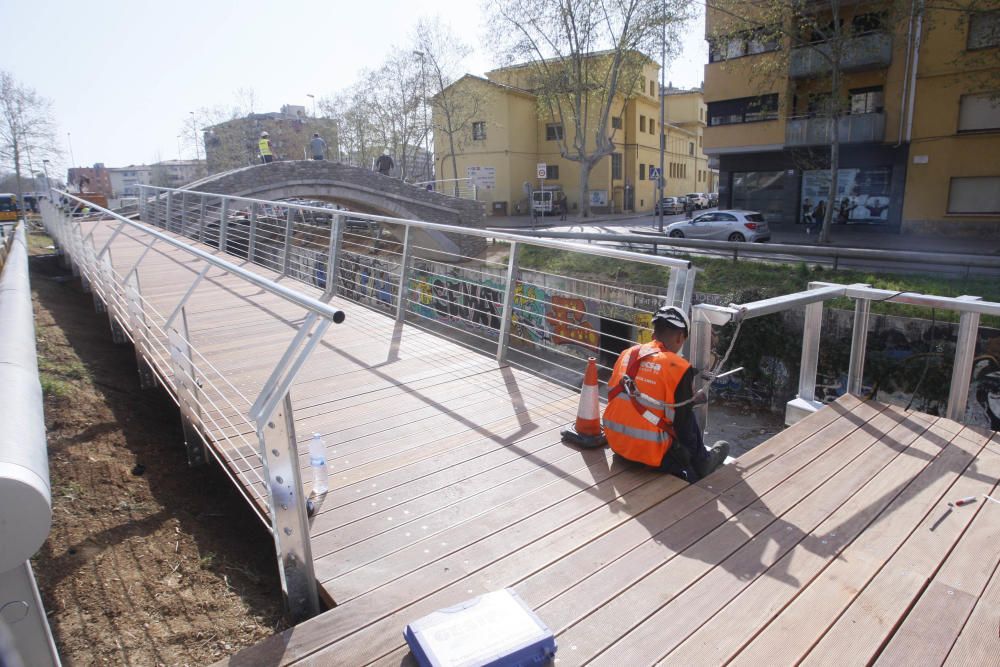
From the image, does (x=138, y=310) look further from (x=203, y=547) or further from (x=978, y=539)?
(x=978, y=539)

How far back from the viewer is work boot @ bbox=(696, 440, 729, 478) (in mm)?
3219

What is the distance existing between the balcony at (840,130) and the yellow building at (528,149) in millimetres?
14588

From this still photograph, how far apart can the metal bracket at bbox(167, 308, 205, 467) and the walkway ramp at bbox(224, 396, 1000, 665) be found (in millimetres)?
1597

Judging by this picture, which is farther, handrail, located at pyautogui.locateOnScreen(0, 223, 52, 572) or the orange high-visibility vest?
the orange high-visibility vest

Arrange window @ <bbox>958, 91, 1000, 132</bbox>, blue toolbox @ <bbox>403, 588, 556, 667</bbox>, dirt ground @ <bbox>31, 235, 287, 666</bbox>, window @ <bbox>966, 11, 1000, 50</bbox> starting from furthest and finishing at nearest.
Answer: window @ <bbox>958, 91, 1000, 132</bbox>
window @ <bbox>966, 11, 1000, 50</bbox>
dirt ground @ <bbox>31, 235, 287, 666</bbox>
blue toolbox @ <bbox>403, 588, 556, 667</bbox>

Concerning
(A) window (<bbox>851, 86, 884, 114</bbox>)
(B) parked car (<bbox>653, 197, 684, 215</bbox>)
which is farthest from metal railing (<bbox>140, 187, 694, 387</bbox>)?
(B) parked car (<bbox>653, 197, 684, 215</bbox>)

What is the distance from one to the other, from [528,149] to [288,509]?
43.9m

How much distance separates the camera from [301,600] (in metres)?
2.46

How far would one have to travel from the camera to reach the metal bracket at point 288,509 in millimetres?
2305

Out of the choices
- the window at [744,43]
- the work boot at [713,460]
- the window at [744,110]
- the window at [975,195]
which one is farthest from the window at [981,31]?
the work boot at [713,460]

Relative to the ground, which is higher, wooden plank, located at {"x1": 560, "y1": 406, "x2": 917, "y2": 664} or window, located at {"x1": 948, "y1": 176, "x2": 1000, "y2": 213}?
window, located at {"x1": 948, "y1": 176, "x2": 1000, "y2": 213}

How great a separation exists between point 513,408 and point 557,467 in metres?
0.93

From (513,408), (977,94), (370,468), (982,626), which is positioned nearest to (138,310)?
(370,468)

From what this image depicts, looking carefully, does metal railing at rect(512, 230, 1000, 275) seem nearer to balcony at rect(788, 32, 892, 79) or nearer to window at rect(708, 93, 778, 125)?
→ balcony at rect(788, 32, 892, 79)
